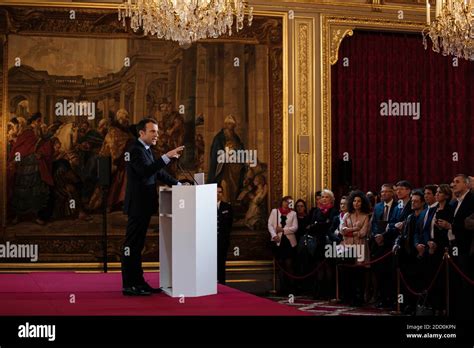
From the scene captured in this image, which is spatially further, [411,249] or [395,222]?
[395,222]

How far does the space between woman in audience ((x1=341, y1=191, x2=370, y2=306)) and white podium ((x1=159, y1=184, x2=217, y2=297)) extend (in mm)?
4834

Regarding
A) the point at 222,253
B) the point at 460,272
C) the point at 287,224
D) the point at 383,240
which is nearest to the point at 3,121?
the point at 222,253

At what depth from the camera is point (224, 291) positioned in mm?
9156

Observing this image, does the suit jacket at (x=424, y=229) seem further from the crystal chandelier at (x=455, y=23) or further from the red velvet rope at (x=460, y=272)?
the crystal chandelier at (x=455, y=23)

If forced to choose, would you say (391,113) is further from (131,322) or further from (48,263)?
(131,322)

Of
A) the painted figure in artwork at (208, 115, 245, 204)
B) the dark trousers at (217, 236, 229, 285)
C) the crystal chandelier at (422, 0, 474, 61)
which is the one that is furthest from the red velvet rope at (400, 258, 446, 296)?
the painted figure in artwork at (208, 115, 245, 204)

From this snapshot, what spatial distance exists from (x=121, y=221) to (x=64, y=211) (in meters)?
1.01

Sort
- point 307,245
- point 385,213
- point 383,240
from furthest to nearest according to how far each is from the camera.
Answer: point 307,245
point 385,213
point 383,240

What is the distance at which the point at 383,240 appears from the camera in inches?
491

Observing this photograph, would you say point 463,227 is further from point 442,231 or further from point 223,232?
point 223,232

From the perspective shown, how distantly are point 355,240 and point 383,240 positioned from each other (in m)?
0.72

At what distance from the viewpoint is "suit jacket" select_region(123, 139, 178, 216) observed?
27.6 ft

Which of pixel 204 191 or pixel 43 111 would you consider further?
pixel 43 111

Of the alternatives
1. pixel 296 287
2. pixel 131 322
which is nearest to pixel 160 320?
pixel 131 322
